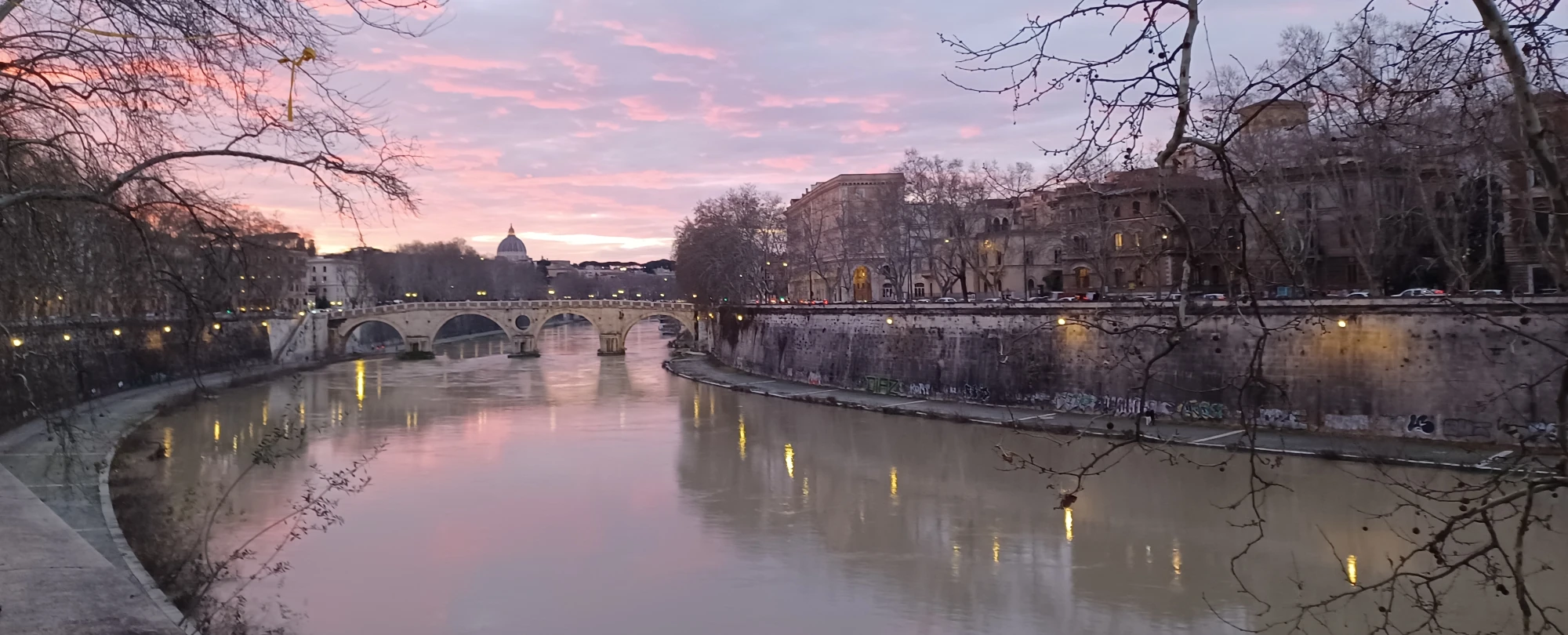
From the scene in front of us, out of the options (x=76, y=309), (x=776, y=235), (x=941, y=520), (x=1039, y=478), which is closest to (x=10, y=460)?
(x=76, y=309)

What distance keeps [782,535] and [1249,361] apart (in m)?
6.60

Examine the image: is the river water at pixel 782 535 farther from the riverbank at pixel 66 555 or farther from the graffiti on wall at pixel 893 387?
the graffiti on wall at pixel 893 387

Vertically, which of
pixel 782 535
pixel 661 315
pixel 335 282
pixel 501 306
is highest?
pixel 335 282

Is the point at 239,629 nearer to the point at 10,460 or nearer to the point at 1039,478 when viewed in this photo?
the point at 10,460

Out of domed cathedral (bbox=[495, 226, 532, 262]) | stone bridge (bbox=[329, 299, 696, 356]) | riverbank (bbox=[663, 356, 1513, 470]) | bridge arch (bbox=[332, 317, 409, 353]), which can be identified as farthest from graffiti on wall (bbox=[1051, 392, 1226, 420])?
domed cathedral (bbox=[495, 226, 532, 262])

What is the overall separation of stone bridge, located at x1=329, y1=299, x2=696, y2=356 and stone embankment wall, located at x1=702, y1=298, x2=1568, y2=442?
64.3 feet

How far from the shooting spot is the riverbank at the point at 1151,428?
14.7 meters

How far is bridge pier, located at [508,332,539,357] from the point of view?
45.6 meters

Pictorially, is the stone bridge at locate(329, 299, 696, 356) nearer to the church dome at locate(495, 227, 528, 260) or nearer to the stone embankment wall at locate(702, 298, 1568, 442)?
the stone embankment wall at locate(702, 298, 1568, 442)

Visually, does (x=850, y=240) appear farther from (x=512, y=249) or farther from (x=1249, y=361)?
(x=512, y=249)

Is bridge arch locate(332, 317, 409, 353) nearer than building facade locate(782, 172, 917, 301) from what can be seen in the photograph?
No

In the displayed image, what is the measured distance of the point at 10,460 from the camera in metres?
14.0

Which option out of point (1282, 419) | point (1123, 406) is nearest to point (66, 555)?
point (1123, 406)

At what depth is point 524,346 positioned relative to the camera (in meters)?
46.0
